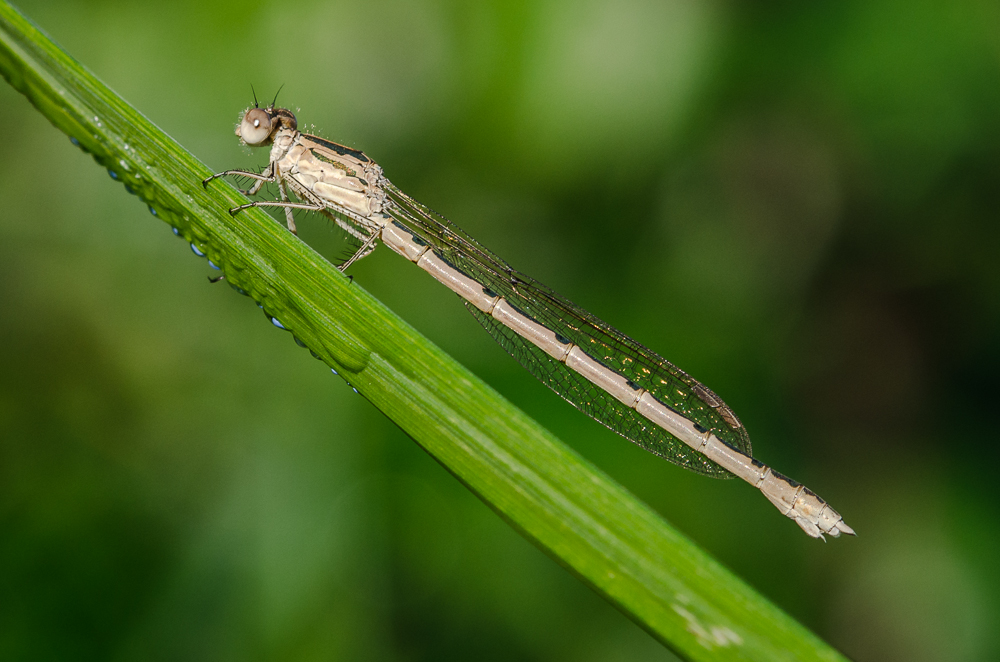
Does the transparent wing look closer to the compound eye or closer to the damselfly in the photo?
the damselfly

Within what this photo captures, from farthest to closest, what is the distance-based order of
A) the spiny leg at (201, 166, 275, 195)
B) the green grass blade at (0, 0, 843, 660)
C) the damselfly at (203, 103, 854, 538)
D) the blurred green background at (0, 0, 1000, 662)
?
the damselfly at (203, 103, 854, 538) < the blurred green background at (0, 0, 1000, 662) < the spiny leg at (201, 166, 275, 195) < the green grass blade at (0, 0, 843, 660)

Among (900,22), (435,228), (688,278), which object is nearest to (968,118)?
(900,22)

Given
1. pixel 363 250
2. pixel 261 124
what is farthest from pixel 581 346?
pixel 261 124

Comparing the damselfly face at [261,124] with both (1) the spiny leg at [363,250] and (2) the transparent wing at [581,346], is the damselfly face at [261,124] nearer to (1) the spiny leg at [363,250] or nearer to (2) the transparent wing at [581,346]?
(2) the transparent wing at [581,346]

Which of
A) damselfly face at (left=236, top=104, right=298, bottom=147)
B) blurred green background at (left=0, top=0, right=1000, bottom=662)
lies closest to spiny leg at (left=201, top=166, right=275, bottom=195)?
damselfly face at (left=236, top=104, right=298, bottom=147)

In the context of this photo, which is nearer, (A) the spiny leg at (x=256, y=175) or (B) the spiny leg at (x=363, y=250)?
(A) the spiny leg at (x=256, y=175)

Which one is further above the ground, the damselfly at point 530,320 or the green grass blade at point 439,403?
the damselfly at point 530,320

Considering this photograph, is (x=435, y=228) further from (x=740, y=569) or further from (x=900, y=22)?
(x=900, y=22)

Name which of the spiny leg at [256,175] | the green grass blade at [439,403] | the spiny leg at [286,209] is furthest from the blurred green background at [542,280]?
the green grass blade at [439,403]
